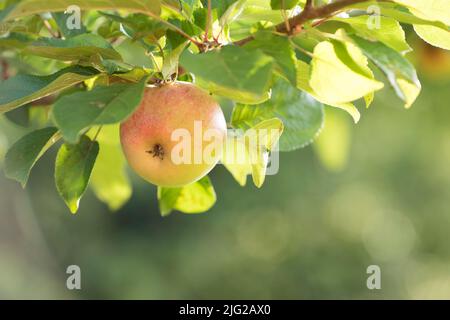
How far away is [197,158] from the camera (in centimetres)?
85

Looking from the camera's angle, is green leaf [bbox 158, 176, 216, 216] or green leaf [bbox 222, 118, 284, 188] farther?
green leaf [bbox 158, 176, 216, 216]

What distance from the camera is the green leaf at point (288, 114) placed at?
1.04 m

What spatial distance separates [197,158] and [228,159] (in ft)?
0.85

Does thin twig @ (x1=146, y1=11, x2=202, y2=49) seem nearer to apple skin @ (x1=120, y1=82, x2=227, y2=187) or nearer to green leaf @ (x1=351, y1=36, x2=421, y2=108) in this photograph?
apple skin @ (x1=120, y1=82, x2=227, y2=187)

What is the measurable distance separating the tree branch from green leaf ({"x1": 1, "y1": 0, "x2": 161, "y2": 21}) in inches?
5.7

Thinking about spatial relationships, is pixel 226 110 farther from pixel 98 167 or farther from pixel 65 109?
pixel 65 109

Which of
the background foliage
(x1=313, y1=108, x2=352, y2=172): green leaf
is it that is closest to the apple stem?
(x1=313, y1=108, x2=352, y2=172): green leaf

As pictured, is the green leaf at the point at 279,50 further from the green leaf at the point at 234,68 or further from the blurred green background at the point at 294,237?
the blurred green background at the point at 294,237

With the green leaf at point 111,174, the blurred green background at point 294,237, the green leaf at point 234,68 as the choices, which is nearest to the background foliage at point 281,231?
the blurred green background at point 294,237

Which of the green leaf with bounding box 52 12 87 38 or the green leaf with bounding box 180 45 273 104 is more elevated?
the green leaf with bounding box 180 45 273 104

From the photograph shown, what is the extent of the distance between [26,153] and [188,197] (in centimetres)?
35

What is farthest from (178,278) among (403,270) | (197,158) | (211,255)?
(197,158)

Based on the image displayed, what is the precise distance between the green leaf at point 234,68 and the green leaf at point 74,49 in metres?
0.16

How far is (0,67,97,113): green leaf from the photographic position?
0.83 meters
